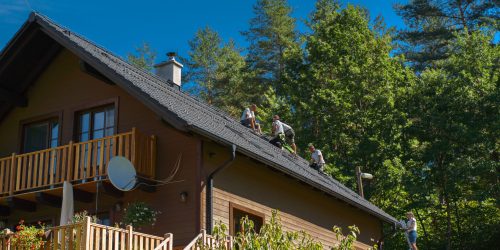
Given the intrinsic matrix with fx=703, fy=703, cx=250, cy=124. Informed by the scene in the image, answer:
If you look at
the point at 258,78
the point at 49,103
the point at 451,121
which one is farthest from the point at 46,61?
the point at 258,78

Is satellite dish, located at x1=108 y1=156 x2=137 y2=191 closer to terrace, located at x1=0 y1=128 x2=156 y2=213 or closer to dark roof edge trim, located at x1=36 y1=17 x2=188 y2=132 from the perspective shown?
terrace, located at x1=0 y1=128 x2=156 y2=213

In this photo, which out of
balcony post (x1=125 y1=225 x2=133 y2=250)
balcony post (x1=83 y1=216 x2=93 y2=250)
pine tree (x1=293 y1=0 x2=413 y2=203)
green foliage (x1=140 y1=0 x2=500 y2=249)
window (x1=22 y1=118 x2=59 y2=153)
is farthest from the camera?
pine tree (x1=293 y1=0 x2=413 y2=203)

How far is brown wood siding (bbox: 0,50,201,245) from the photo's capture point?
14.7 m

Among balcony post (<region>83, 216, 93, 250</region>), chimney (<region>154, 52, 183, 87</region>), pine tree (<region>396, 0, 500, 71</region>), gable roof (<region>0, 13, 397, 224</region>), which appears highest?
pine tree (<region>396, 0, 500, 71</region>)

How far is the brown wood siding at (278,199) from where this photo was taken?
15.2m

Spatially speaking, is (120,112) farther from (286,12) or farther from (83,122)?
(286,12)

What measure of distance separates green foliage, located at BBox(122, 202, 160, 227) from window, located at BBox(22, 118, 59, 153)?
153 inches

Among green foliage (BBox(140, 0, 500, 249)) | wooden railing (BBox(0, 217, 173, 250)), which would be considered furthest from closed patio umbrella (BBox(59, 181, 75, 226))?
green foliage (BBox(140, 0, 500, 249))

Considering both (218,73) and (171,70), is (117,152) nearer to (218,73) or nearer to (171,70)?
(171,70)

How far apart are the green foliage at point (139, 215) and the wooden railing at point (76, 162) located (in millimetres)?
706

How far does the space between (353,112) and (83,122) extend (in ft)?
58.7

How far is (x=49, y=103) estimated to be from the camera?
18094 millimetres

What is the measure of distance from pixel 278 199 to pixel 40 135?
638 centimetres

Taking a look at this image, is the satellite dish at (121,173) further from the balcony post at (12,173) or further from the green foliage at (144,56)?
the green foliage at (144,56)
